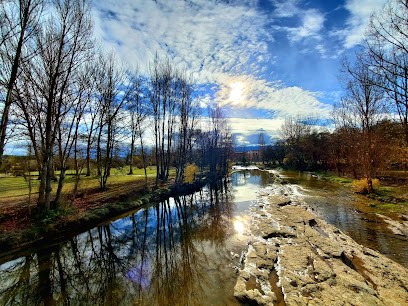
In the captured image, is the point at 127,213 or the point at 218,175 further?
the point at 218,175

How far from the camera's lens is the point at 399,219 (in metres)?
10.7

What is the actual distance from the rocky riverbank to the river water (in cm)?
74

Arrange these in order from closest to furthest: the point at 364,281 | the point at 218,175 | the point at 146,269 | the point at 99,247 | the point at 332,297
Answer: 1. the point at 332,297
2. the point at 364,281
3. the point at 146,269
4. the point at 99,247
5. the point at 218,175

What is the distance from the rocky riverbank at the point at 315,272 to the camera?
15.2 ft

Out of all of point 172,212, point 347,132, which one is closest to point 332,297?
point 172,212

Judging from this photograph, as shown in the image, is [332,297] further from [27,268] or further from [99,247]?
[27,268]

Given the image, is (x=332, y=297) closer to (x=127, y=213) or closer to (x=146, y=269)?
(x=146, y=269)

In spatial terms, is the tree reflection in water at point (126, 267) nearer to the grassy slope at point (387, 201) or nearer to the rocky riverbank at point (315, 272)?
the rocky riverbank at point (315, 272)

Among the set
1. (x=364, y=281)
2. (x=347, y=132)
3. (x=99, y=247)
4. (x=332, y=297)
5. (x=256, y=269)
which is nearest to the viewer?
(x=332, y=297)

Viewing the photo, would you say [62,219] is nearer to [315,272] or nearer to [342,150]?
[315,272]

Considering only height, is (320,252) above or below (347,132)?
below

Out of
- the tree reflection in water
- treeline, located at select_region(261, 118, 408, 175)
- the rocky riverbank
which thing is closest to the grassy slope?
treeline, located at select_region(261, 118, 408, 175)

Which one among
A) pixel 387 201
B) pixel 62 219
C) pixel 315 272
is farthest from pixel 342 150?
pixel 62 219

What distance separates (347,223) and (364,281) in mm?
6899
